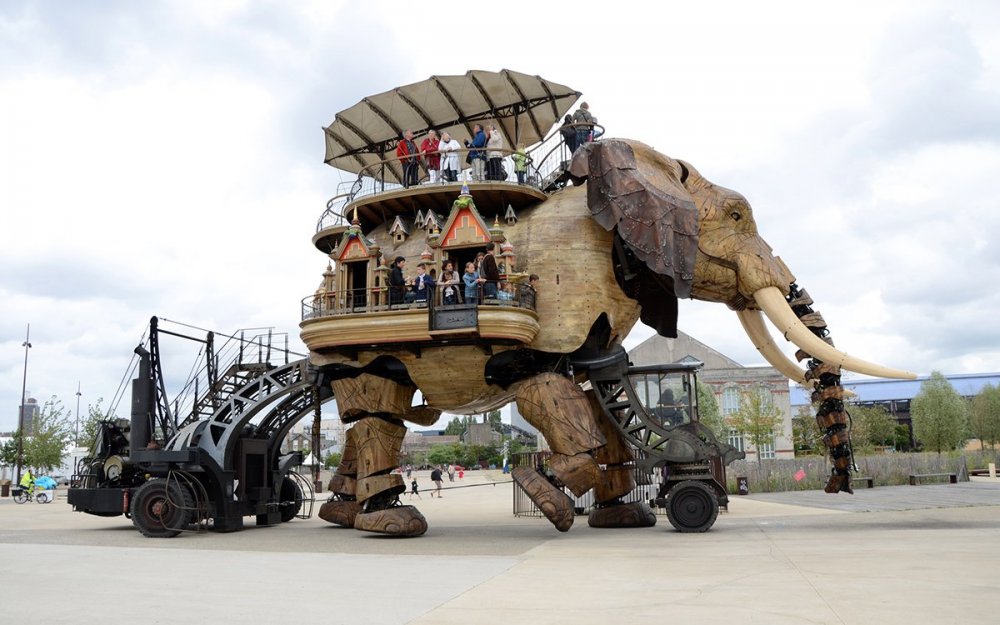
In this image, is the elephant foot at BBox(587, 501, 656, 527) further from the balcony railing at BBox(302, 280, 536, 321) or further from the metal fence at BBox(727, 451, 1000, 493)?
the metal fence at BBox(727, 451, 1000, 493)

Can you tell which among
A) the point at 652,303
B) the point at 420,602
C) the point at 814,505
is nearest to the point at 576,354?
the point at 652,303

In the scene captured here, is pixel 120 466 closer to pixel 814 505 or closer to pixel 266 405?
pixel 266 405

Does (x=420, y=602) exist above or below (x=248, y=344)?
below

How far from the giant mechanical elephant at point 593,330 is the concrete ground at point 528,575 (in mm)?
1406

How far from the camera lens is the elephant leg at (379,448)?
52.6 ft

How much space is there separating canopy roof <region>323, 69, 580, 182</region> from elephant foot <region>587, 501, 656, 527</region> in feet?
30.8

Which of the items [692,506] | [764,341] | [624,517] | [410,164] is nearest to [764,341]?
[764,341]

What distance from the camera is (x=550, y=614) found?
7578mm

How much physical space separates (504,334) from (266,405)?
288 inches

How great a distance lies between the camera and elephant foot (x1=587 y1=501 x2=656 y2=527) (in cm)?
1747

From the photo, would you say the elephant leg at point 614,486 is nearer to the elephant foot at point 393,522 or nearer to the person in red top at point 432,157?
the elephant foot at point 393,522

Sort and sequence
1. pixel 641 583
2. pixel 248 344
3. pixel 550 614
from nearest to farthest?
pixel 550 614, pixel 641 583, pixel 248 344

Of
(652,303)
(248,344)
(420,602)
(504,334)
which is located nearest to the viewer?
(420,602)

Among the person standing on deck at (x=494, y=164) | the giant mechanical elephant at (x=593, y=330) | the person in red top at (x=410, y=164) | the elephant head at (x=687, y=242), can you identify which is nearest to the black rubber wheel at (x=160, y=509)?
the giant mechanical elephant at (x=593, y=330)
